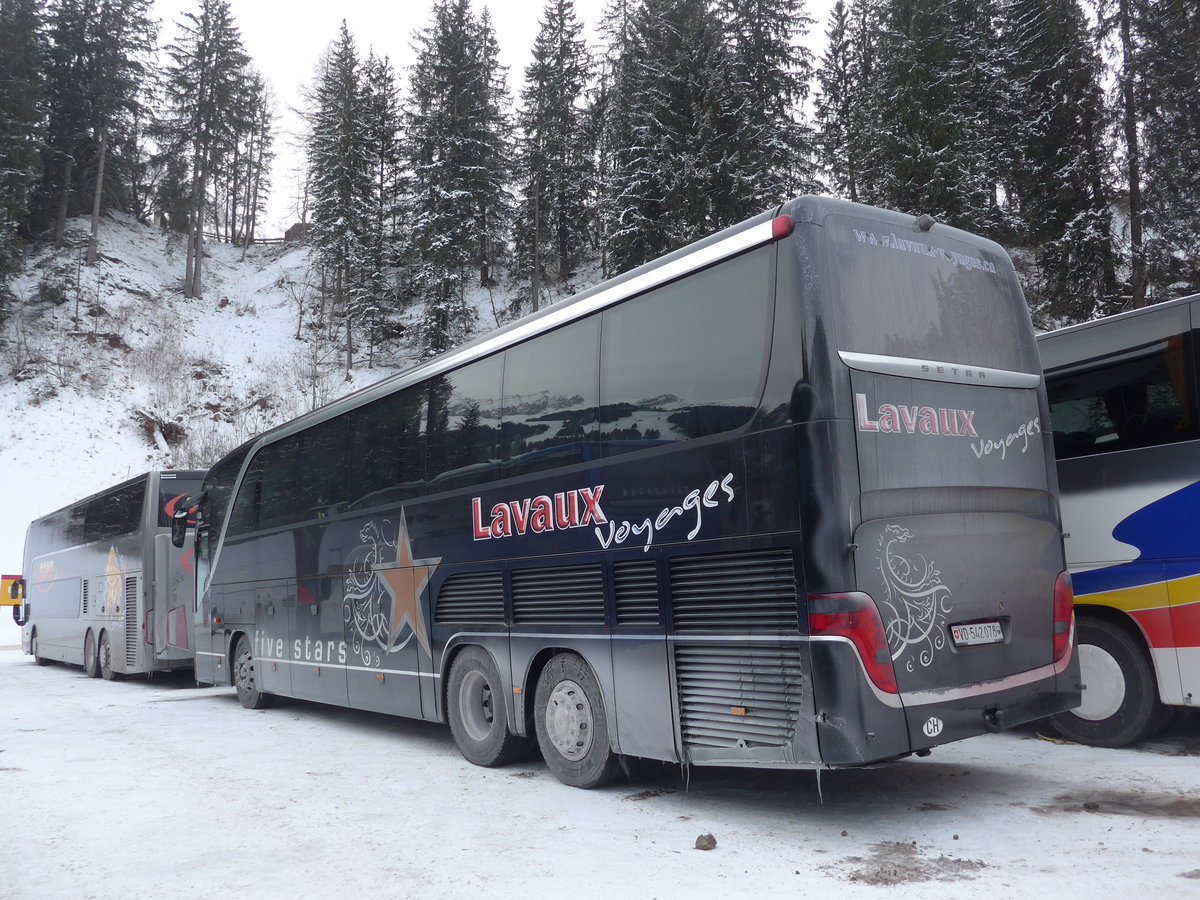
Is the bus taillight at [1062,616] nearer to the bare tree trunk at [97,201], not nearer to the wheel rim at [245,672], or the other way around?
the wheel rim at [245,672]

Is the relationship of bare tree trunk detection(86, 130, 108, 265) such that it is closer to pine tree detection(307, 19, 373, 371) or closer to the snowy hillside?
the snowy hillside

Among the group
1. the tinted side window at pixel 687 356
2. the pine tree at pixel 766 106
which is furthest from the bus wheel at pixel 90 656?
the pine tree at pixel 766 106

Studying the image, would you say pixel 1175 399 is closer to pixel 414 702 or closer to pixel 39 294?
pixel 414 702

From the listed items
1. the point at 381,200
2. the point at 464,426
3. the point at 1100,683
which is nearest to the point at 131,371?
the point at 381,200

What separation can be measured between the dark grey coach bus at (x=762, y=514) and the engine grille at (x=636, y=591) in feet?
0.06

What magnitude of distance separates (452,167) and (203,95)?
16.4 metres

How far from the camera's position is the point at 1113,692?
25.4 feet

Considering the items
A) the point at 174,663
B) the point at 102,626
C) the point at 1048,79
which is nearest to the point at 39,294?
the point at 102,626

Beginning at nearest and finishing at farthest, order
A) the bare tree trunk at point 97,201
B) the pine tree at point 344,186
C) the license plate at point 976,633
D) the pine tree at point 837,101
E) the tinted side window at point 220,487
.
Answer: the license plate at point 976,633 → the tinted side window at point 220,487 → the pine tree at point 837,101 → the pine tree at point 344,186 → the bare tree trunk at point 97,201

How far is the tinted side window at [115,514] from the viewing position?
53.9ft

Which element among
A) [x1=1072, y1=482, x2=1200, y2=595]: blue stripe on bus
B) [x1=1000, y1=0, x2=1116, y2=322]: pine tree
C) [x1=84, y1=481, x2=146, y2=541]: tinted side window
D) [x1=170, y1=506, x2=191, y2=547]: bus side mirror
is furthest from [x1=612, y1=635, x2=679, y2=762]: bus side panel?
[x1=1000, y1=0, x2=1116, y2=322]: pine tree

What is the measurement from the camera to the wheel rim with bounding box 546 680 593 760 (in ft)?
23.4

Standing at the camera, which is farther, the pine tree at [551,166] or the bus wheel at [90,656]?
the pine tree at [551,166]

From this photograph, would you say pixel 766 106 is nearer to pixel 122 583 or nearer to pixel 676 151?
pixel 676 151
